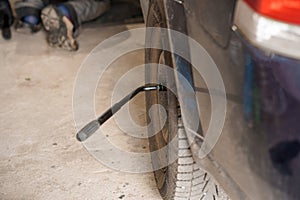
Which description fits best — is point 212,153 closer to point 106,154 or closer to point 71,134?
point 106,154

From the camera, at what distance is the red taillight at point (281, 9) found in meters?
0.87

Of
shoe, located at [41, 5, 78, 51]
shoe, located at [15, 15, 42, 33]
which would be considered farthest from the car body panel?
shoe, located at [15, 15, 42, 33]

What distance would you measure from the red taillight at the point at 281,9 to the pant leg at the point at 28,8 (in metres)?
2.97

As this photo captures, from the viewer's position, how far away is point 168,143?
1665mm

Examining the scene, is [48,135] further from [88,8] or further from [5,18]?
[5,18]

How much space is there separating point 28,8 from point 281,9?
3.04 m

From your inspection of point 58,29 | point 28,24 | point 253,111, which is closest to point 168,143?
point 253,111

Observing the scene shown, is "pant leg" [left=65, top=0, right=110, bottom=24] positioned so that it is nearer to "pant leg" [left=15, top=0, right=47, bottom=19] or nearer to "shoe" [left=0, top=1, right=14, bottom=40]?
"pant leg" [left=15, top=0, right=47, bottom=19]

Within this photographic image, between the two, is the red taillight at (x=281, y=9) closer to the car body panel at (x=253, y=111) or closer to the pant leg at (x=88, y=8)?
the car body panel at (x=253, y=111)

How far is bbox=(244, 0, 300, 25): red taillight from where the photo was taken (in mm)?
875

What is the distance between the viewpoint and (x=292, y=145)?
951 mm

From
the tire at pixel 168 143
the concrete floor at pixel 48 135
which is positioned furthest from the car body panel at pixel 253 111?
the concrete floor at pixel 48 135

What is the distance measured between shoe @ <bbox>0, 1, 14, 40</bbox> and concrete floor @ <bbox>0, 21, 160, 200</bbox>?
24 centimetres

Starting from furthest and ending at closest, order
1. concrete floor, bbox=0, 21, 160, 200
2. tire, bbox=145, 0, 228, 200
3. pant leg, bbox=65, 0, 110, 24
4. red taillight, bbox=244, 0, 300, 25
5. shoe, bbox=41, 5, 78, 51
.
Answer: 1. pant leg, bbox=65, 0, 110, 24
2. shoe, bbox=41, 5, 78, 51
3. concrete floor, bbox=0, 21, 160, 200
4. tire, bbox=145, 0, 228, 200
5. red taillight, bbox=244, 0, 300, 25
